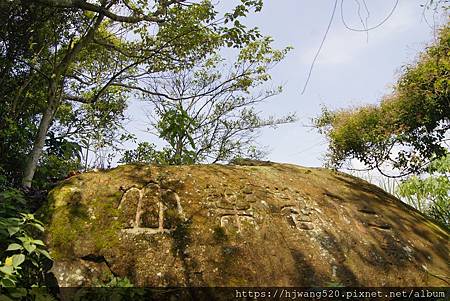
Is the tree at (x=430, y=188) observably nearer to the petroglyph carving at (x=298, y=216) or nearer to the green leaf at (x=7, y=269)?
the petroglyph carving at (x=298, y=216)

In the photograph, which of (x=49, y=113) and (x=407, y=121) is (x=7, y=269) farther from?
(x=407, y=121)

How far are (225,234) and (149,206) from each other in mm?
768

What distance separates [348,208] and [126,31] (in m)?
7.35

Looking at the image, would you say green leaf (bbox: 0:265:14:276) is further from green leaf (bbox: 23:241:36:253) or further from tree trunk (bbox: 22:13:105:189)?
tree trunk (bbox: 22:13:105:189)

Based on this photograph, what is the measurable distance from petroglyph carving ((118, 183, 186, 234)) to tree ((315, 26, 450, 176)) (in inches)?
195

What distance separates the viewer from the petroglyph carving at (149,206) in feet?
12.2

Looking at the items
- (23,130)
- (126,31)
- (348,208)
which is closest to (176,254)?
(348,208)

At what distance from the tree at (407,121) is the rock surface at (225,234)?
3259 millimetres

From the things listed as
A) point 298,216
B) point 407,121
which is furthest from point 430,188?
point 298,216

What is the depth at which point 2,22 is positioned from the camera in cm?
607

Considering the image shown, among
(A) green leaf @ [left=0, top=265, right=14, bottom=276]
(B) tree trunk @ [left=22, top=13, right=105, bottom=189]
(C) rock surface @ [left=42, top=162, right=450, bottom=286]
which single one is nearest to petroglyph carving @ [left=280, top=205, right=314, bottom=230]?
(C) rock surface @ [left=42, top=162, right=450, bottom=286]

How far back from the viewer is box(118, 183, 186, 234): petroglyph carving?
147 inches

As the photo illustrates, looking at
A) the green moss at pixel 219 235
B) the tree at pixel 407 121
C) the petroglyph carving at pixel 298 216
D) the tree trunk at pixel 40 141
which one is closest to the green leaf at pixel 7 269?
the green moss at pixel 219 235

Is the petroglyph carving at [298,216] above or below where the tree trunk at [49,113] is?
below
